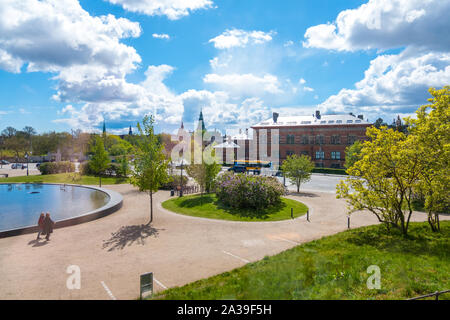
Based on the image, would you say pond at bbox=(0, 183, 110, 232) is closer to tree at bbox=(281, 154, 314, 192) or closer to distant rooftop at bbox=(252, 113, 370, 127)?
tree at bbox=(281, 154, 314, 192)

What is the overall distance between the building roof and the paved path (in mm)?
44259

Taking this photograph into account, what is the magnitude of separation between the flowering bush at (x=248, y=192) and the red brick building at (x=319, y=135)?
41871mm

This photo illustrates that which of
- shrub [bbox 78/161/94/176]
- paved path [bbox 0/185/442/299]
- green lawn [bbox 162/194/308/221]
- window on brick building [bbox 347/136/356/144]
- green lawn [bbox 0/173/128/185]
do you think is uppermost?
window on brick building [bbox 347/136/356/144]

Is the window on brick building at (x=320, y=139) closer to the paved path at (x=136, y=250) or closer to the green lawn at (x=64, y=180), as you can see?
the paved path at (x=136, y=250)

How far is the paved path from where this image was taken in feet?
28.5

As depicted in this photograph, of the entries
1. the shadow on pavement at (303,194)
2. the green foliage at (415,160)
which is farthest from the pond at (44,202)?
the shadow on pavement at (303,194)

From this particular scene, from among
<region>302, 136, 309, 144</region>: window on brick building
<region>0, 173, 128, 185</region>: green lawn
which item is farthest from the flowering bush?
<region>302, 136, 309, 144</region>: window on brick building

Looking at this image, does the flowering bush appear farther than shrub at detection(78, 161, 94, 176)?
No

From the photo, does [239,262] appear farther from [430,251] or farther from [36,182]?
[36,182]

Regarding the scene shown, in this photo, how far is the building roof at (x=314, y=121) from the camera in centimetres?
5875

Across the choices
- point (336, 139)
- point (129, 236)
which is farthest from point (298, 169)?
point (336, 139)

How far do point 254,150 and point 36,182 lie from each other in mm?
49332
